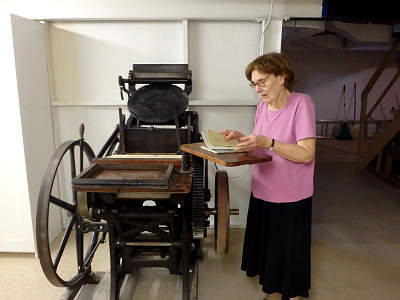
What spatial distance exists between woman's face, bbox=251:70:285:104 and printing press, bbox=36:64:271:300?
0.38 m

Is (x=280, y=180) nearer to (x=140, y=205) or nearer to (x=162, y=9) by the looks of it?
(x=140, y=205)

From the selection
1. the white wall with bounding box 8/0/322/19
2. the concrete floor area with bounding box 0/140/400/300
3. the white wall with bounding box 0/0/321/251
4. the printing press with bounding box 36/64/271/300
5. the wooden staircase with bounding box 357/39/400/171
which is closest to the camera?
the printing press with bounding box 36/64/271/300

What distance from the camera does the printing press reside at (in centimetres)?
139

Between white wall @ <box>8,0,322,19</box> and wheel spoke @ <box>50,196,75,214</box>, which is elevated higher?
white wall @ <box>8,0,322,19</box>

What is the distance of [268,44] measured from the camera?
255 centimetres

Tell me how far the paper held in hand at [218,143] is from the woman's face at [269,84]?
0.29m

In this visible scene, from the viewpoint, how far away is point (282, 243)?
1704 mm

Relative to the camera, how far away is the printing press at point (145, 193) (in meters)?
1.39

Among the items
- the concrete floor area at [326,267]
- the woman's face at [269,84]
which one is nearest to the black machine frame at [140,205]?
the concrete floor area at [326,267]

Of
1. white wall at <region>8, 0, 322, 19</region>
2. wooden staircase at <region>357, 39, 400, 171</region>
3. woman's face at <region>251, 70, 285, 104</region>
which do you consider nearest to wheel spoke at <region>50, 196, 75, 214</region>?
woman's face at <region>251, 70, 285, 104</region>

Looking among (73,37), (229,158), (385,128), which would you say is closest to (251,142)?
(229,158)

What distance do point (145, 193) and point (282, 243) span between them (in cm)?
82

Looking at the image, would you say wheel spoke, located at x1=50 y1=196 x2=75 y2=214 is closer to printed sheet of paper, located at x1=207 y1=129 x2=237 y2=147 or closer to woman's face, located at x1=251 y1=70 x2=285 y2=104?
printed sheet of paper, located at x1=207 y1=129 x2=237 y2=147

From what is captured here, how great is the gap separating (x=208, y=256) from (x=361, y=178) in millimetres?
3219
